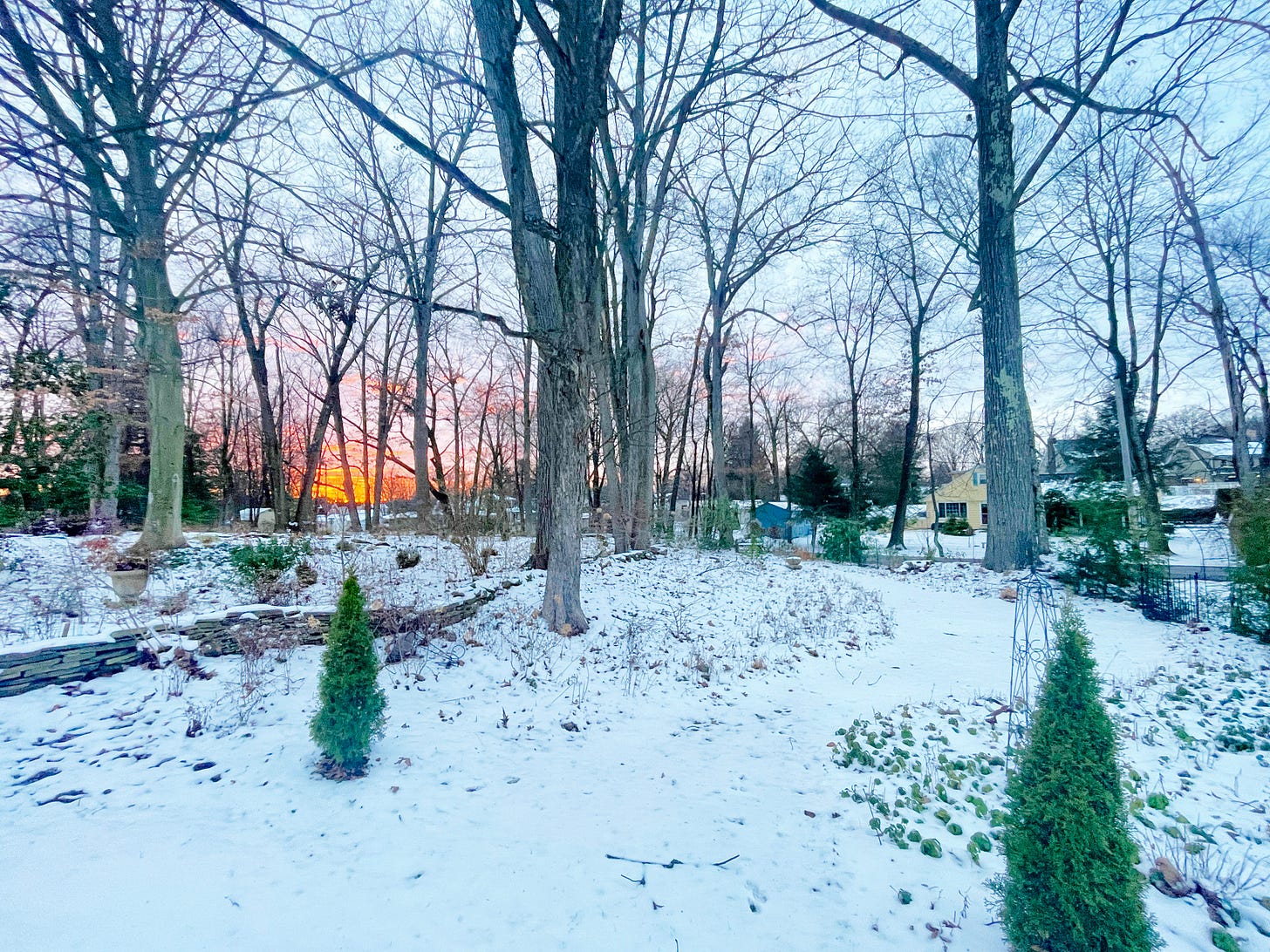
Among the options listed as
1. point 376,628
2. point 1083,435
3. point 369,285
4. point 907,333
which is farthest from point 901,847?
point 1083,435

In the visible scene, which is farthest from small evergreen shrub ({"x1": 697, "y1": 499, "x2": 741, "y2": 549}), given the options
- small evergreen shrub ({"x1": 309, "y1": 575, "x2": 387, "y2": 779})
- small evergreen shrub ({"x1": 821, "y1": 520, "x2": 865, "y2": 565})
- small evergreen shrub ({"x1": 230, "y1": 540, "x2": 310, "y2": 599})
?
small evergreen shrub ({"x1": 309, "y1": 575, "x2": 387, "y2": 779})

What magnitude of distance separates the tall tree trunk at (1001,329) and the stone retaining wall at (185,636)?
298 inches

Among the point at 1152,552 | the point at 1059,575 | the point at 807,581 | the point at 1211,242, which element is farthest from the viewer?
the point at 1211,242

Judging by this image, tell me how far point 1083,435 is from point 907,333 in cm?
1289

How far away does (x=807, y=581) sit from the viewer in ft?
28.5

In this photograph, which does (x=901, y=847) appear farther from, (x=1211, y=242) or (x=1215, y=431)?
(x=1215, y=431)

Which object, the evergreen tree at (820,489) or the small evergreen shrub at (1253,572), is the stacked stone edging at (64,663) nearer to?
the small evergreen shrub at (1253,572)

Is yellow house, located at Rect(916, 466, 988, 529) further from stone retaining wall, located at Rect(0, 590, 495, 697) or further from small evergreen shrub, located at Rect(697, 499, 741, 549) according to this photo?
stone retaining wall, located at Rect(0, 590, 495, 697)

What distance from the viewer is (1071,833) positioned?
1605 mm

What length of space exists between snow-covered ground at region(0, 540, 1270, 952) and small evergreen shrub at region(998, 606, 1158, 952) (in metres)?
0.32

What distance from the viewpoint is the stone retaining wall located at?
3383mm

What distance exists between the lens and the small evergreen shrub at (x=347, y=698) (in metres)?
2.82

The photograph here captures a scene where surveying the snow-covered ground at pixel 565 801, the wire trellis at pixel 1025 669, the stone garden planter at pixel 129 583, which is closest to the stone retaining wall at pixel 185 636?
the snow-covered ground at pixel 565 801

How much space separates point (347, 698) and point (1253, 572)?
25.3ft
